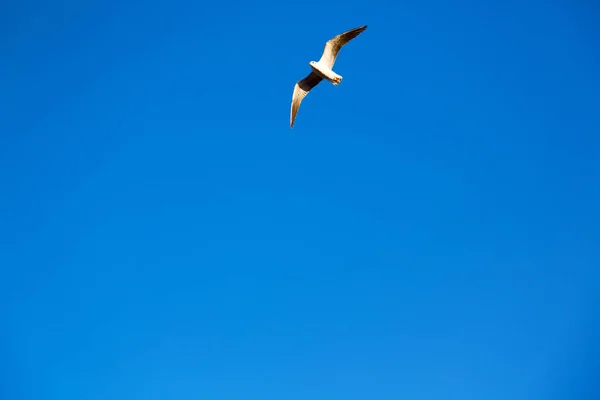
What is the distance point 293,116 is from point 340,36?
267 centimetres

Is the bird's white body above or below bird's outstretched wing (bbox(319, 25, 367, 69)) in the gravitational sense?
below

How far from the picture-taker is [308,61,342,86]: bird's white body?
16.0 metres

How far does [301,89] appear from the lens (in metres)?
17.1

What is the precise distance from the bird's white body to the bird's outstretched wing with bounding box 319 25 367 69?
195 mm

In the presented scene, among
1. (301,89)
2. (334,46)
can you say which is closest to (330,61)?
(334,46)

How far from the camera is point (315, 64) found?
16078mm

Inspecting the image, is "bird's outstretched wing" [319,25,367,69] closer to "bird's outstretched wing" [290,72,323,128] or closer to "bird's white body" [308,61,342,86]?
"bird's white body" [308,61,342,86]

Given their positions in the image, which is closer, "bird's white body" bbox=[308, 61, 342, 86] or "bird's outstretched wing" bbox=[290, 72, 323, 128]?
"bird's white body" bbox=[308, 61, 342, 86]

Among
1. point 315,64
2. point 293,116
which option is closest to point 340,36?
point 315,64

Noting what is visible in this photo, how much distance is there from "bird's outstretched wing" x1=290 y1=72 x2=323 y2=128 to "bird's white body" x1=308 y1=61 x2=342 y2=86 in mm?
726

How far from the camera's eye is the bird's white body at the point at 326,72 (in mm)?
15984

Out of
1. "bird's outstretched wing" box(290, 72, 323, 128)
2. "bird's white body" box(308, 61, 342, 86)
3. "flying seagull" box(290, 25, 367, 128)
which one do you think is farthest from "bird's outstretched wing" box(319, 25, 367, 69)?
"bird's outstretched wing" box(290, 72, 323, 128)

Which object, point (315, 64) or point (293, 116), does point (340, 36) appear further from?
point (293, 116)

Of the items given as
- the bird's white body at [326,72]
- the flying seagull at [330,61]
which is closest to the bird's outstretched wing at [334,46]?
the flying seagull at [330,61]
